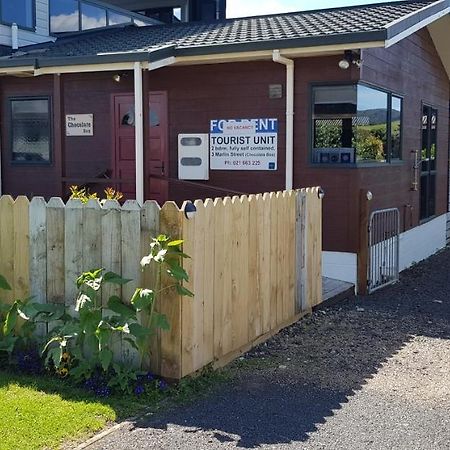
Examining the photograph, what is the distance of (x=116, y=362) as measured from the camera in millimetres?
5070

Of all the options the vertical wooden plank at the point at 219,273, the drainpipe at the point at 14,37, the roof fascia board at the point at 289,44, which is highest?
the drainpipe at the point at 14,37

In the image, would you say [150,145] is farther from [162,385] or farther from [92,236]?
[162,385]

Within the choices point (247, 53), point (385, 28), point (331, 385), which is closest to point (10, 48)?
point (247, 53)

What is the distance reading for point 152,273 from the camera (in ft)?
16.3

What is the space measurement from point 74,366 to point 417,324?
3.99 metres

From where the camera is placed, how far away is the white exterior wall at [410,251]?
9.17m

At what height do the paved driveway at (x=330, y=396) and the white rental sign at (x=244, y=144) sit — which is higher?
the white rental sign at (x=244, y=144)

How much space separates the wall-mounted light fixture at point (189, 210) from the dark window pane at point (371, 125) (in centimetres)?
467

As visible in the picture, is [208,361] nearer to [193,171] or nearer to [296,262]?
[296,262]

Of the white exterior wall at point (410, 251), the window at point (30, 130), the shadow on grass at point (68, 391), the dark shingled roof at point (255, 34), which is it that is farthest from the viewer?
the window at point (30, 130)

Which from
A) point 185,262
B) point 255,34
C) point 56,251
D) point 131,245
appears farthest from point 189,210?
point 255,34

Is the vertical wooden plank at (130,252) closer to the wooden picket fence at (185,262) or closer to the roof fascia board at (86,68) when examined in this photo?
the wooden picket fence at (185,262)

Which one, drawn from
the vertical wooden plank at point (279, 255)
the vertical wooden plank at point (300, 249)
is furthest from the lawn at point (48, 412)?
the vertical wooden plank at point (300, 249)

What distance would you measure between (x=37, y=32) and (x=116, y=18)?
283 centimetres
